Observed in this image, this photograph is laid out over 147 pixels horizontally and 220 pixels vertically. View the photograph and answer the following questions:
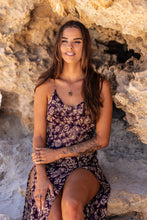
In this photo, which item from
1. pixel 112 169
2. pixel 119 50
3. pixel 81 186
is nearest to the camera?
pixel 81 186

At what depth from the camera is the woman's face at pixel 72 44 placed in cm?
188

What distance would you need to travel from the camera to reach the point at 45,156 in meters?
1.87

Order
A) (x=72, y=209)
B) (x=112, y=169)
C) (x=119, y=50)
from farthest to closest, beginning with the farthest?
1. (x=119, y=50)
2. (x=112, y=169)
3. (x=72, y=209)

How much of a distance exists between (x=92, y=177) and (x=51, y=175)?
→ 25cm

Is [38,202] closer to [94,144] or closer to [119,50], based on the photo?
[94,144]

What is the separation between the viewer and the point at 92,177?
1811 millimetres

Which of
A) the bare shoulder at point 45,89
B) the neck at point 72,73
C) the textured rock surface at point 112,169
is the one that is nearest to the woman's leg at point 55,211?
the textured rock surface at point 112,169

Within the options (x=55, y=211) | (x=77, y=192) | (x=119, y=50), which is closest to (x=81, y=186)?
(x=77, y=192)

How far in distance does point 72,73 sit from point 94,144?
19.8 inches

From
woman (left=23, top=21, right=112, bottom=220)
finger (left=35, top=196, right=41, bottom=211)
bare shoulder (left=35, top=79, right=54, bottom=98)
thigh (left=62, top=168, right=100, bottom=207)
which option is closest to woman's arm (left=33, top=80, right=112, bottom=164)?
woman (left=23, top=21, right=112, bottom=220)

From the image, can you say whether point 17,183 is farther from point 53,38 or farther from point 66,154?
point 53,38

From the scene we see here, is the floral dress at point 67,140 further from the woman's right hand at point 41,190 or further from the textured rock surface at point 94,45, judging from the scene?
the textured rock surface at point 94,45

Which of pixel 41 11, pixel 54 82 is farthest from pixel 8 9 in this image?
pixel 54 82

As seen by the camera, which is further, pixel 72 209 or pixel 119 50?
pixel 119 50
